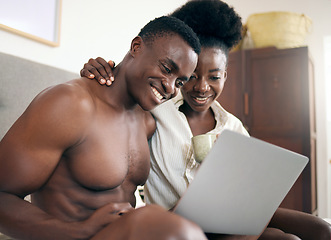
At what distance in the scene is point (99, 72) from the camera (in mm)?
1026

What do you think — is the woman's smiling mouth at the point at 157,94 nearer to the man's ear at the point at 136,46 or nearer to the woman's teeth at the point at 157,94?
the woman's teeth at the point at 157,94

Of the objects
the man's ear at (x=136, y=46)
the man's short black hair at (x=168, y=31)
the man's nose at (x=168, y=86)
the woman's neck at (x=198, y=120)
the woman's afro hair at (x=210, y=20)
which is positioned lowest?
the woman's neck at (x=198, y=120)

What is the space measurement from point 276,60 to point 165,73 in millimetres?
2273

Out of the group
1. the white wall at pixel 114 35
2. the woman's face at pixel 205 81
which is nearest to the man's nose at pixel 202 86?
the woman's face at pixel 205 81

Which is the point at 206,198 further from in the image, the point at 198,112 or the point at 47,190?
the point at 198,112

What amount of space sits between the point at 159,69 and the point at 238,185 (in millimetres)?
385

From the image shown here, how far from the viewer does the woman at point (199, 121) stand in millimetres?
1216

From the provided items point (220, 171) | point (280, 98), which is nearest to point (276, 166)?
point (220, 171)

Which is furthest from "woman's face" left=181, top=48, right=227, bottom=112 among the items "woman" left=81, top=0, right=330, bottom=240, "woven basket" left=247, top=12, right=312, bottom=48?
"woven basket" left=247, top=12, right=312, bottom=48

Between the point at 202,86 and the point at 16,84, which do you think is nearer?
the point at 202,86

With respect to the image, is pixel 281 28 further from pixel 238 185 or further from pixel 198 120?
pixel 238 185

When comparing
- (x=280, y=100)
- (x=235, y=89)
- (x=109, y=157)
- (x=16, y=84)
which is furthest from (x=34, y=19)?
(x=280, y=100)

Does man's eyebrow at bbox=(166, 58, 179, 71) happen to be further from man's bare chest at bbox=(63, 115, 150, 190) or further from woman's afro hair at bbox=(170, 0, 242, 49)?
woman's afro hair at bbox=(170, 0, 242, 49)

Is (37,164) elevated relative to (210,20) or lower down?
lower down
